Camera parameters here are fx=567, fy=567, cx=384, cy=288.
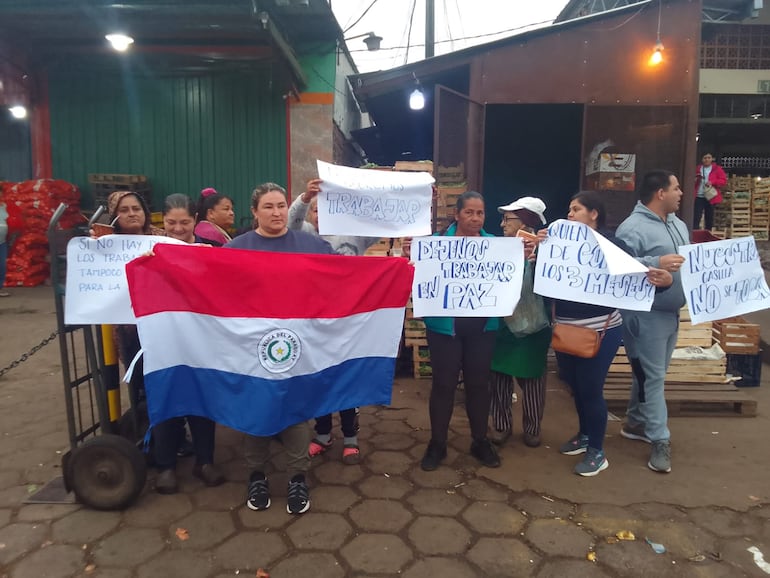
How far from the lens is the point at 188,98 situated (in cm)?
1052

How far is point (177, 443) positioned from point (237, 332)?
962 millimetres

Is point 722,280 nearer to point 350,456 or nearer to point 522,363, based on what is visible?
point 522,363

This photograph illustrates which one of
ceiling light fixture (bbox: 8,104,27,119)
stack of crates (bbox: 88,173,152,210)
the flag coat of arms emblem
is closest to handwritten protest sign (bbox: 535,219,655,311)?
the flag coat of arms emblem

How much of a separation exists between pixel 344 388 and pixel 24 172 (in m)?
10.6

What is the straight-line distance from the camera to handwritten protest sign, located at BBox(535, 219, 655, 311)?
11.7 ft

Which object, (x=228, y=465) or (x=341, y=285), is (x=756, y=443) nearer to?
(x=341, y=285)

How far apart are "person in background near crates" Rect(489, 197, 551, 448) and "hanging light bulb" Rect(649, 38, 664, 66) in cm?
510

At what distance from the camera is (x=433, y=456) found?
383 centimetres

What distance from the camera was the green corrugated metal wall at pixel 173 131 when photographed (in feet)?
34.3

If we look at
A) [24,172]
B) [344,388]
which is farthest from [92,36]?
[344,388]

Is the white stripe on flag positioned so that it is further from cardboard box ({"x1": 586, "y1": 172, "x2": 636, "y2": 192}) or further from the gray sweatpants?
cardboard box ({"x1": 586, "y1": 172, "x2": 636, "y2": 192})

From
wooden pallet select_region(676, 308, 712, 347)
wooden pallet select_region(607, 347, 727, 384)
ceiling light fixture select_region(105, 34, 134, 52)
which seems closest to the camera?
wooden pallet select_region(607, 347, 727, 384)

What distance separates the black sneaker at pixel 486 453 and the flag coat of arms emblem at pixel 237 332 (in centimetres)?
121

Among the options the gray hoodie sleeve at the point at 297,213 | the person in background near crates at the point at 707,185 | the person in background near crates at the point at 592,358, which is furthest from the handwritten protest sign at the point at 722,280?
the person in background near crates at the point at 707,185
